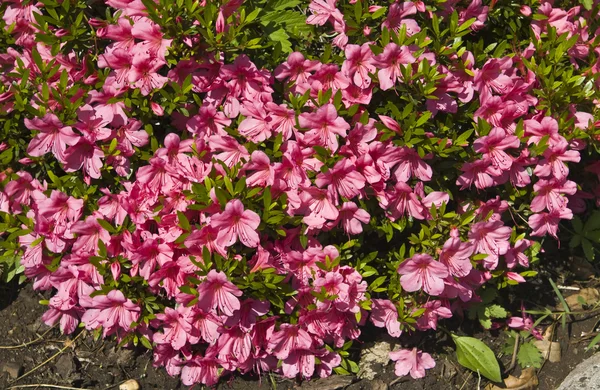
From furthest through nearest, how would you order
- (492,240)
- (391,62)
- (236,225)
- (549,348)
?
(549,348)
(492,240)
(391,62)
(236,225)

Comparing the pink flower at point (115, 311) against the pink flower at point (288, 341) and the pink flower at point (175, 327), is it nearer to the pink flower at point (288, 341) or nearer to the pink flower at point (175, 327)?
the pink flower at point (175, 327)

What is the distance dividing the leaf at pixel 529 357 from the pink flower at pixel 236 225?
1.66 m

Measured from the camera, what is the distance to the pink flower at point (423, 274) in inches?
110

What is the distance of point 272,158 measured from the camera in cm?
284

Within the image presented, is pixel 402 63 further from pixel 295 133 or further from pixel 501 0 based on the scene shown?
pixel 501 0

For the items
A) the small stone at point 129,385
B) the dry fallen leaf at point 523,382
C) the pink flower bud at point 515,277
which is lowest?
the small stone at point 129,385

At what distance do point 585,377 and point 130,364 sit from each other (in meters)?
2.25

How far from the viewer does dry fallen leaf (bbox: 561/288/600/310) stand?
369 centimetres

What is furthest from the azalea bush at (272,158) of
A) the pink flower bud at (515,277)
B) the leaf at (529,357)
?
the leaf at (529,357)

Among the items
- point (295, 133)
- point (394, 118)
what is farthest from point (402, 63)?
point (295, 133)

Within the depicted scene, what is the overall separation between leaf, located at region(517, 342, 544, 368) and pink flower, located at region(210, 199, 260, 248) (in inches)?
65.3

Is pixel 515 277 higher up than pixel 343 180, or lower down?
lower down

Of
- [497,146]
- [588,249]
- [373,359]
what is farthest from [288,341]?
[588,249]

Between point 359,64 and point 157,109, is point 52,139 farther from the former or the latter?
point 359,64
